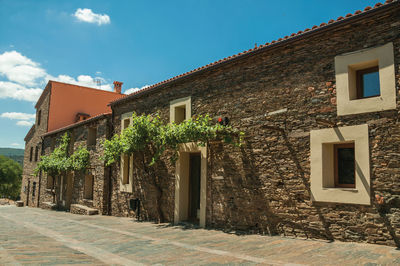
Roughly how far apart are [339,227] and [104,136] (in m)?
10.7

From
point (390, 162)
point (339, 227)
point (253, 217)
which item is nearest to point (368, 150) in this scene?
point (390, 162)

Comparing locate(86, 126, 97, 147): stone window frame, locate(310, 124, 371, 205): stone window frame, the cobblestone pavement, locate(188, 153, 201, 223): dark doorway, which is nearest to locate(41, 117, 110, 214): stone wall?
locate(86, 126, 97, 147): stone window frame

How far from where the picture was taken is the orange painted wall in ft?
69.9

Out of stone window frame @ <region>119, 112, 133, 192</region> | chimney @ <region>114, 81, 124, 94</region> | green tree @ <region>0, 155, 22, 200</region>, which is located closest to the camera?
stone window frame @ <region>119, 112, 133, 192</region>

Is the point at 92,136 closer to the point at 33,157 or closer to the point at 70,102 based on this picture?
the point at 70,102

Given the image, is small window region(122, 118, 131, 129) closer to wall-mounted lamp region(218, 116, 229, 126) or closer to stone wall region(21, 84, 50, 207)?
wall-mounted lamp region(218, 116, 229, 126)

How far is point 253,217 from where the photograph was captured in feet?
25.4

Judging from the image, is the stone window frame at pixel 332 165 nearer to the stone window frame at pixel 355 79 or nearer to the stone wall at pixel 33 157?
the stone window frame at pixel 355 79

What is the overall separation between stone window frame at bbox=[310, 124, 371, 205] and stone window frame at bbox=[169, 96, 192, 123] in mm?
4224

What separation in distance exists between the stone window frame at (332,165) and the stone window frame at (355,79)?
0.42 metres

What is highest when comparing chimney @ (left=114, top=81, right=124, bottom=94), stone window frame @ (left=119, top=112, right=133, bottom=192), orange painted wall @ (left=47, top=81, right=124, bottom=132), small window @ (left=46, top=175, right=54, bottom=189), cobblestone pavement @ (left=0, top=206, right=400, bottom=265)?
chimney @ (left=114, top=81, right=124, bottom=94)

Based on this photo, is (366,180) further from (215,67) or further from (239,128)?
(215,67)

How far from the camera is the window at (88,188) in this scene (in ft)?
50.8

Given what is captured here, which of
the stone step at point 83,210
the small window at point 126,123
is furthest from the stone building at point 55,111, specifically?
the small window at point 126,123
